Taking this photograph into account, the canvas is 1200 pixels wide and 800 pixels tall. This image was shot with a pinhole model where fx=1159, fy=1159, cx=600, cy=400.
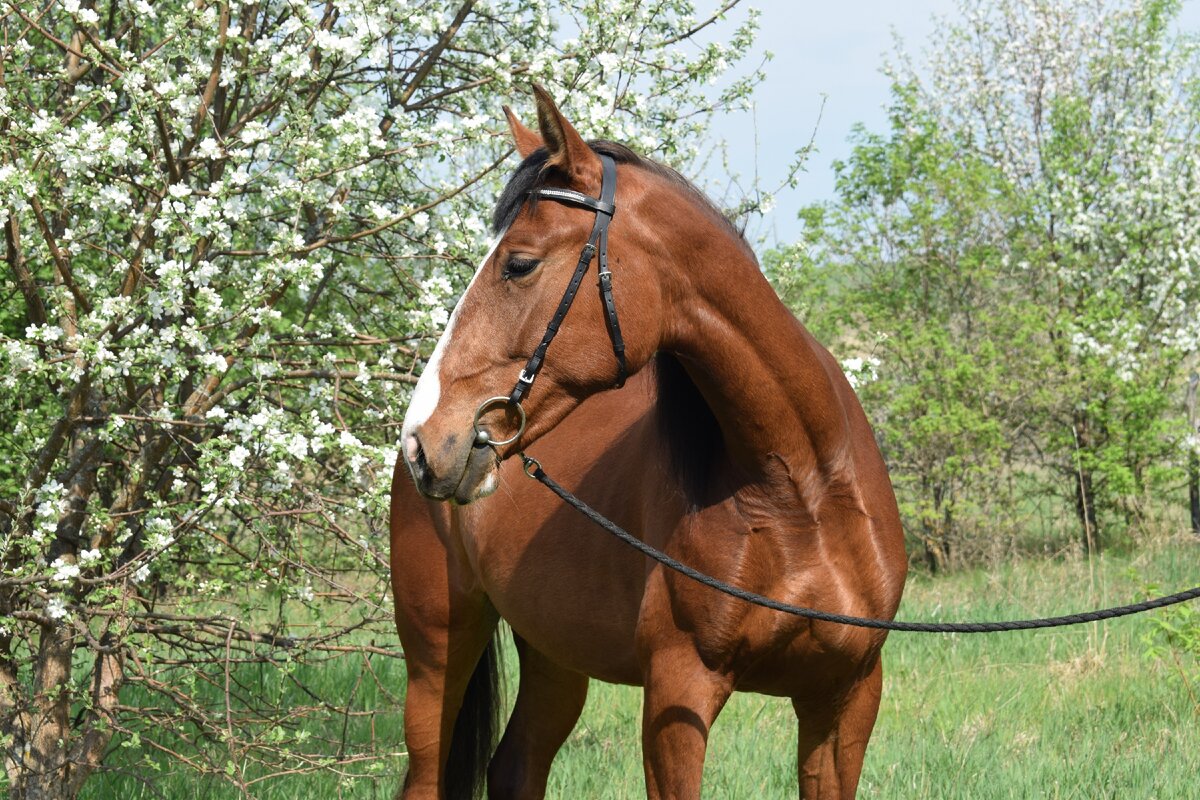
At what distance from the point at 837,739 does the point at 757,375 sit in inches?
38.7

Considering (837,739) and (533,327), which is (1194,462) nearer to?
(837,739)

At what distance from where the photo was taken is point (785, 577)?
106 inches

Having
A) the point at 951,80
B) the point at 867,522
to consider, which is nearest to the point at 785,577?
the point at 867,522

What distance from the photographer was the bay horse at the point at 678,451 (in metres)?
2.47

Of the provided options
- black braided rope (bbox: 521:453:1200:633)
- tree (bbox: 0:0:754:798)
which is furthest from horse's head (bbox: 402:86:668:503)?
tree (bbox: 0:0:754:798)

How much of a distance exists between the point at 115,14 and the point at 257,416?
2382 mm

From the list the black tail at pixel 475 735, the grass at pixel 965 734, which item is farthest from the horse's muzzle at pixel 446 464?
the grass at pixel 965 734

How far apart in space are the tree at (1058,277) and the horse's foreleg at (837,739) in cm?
722

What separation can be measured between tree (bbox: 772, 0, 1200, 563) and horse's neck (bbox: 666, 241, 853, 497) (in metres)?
7.41

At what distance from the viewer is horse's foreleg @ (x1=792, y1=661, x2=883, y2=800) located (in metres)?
2.91

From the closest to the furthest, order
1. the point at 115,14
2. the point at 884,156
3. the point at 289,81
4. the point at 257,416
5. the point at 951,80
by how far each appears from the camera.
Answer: the point at 257,416 → the point at 289,81 → the point at 115,14 → the point at 884,156 → the point at 951,80

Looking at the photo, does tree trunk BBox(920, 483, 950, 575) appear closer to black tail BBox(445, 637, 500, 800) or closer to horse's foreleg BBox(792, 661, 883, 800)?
black tail BBox(445, 637, 500, 800)

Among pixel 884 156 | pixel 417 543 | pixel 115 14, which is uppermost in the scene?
pixel 884 156

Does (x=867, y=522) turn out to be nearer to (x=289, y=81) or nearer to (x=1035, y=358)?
(x=289, y=81)
